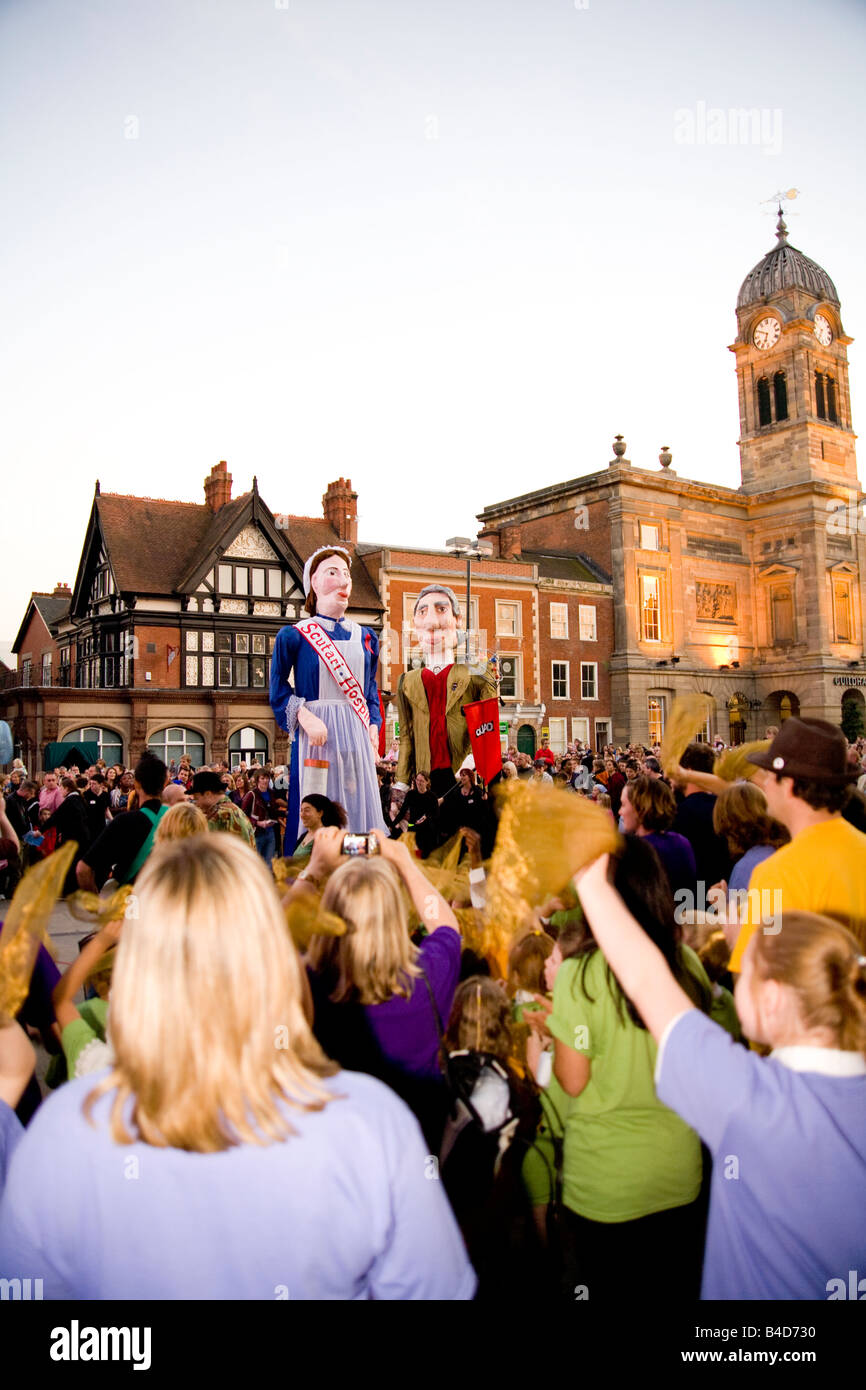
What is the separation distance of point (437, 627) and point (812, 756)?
4501 millimetres

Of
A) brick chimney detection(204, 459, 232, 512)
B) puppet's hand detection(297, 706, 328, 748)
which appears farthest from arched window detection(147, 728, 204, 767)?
puppet's hand detection(297, 706, 328, 748)

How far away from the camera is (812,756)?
10.3 feet

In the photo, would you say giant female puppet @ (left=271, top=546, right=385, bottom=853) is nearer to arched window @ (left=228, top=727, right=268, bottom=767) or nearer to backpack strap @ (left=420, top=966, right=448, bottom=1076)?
backpack strap @ (left=420, top=966, right=448, bottom=1076)

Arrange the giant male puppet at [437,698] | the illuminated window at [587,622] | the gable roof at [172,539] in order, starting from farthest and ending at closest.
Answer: the illuminated window at [587,622], the gable roof at [172,539], the giant male puppet at [437,698]

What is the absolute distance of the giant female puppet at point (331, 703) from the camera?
19.8ft

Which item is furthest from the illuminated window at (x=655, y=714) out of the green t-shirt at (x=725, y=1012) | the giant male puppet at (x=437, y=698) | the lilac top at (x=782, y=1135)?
the lilac top at (x=782, y=1135)

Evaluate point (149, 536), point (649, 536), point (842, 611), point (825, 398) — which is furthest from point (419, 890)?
point (825, 398)

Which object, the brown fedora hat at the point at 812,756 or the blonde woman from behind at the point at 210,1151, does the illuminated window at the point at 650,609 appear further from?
the blonde woman from behind at the point at 210,1151

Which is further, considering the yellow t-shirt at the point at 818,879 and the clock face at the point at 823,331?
the clock face at the point at 823,331

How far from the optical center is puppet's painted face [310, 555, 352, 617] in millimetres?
6473

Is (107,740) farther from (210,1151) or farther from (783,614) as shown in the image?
(783,614)

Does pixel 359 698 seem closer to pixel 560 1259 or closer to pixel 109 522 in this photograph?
pixel 560 1259

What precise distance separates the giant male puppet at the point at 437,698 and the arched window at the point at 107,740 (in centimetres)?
2154

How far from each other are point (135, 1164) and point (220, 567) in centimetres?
3032
